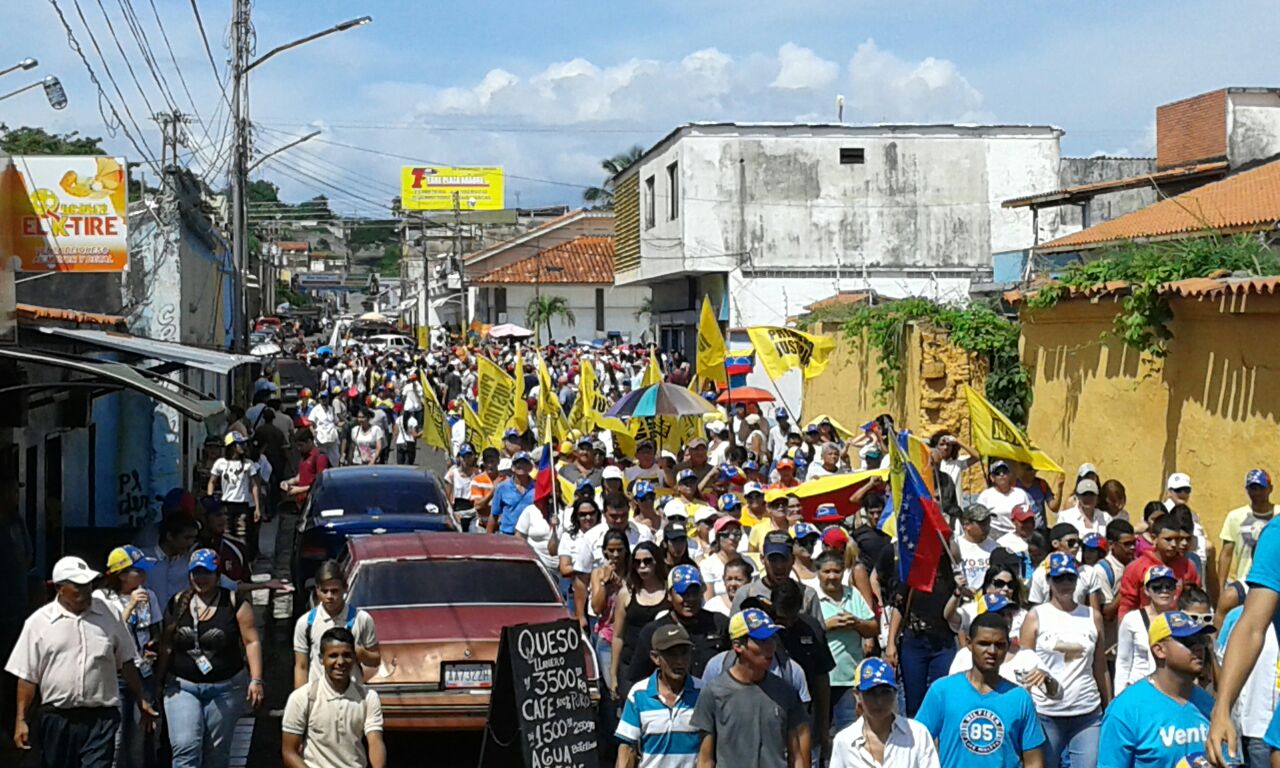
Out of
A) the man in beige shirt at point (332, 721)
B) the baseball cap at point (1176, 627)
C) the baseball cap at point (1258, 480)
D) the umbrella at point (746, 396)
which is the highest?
the umbrella at point (746, 396)

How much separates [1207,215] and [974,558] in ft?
35.6

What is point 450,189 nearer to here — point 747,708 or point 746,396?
point 746,396

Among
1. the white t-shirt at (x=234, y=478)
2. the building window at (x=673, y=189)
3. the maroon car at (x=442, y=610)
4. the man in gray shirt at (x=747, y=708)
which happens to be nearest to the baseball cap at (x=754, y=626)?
the man in gray shirt at (x=747, y=708)

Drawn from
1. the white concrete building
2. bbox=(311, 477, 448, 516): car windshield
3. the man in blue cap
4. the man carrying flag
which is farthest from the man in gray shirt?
the white concrete building

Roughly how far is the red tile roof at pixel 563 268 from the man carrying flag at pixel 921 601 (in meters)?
59.1

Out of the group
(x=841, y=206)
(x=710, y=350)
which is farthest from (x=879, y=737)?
(x=841, y=206)

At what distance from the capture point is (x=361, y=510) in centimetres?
1519

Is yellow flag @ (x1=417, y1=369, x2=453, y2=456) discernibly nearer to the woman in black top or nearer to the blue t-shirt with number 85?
the woman in black top

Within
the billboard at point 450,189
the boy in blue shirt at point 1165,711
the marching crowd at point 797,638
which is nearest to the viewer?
the boy in blue shirt at point 1165,711

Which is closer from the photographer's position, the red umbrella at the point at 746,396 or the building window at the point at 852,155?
the red umbrella at the point at 746,396

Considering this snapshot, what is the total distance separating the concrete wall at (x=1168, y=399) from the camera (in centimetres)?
1213

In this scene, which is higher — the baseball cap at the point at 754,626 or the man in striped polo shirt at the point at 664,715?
the baseball cap at the point at 754,626

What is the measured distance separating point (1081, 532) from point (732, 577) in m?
3.05

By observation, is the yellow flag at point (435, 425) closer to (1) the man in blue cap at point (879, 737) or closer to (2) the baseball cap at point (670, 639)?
(2) the baseball cap at point (670, 639)
